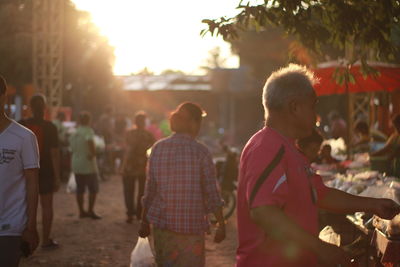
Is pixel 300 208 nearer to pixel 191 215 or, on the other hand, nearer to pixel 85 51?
pixel 191 215

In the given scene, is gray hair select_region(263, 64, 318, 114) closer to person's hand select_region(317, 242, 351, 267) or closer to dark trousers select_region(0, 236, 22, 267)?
person's hand select_region(317, 242, 351, 267)

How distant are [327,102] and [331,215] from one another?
35.8 m

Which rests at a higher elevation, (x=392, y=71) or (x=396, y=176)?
A: (x=392, y=71)

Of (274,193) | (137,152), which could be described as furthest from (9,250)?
(137,152)

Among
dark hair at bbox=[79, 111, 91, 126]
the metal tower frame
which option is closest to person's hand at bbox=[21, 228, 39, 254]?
dark hair at bbox=[79, 111, 91, 126]

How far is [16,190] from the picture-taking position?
500 centimetres

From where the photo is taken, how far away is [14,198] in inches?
196

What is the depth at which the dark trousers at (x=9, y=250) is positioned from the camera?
4.89m

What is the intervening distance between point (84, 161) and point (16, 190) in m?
8.63

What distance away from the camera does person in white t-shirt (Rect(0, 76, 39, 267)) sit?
16.1 ft

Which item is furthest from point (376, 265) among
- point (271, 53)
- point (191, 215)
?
point (271, 53)

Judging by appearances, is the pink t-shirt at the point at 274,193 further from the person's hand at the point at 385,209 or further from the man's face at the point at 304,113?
the person's hand at the point at 385,209

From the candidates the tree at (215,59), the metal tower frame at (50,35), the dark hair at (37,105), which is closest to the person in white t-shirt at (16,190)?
the dark hair at (37,105)

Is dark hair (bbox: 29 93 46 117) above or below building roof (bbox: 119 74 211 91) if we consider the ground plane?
below
